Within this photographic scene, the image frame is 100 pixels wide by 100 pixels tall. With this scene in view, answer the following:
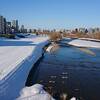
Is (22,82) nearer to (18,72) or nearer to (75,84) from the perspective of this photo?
(18,72)

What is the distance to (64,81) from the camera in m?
20.7

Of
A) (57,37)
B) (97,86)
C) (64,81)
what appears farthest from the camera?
(57,37)

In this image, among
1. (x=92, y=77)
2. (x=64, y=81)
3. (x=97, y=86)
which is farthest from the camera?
(x=92, y=77)

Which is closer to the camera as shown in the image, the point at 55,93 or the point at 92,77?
the point at 55,93

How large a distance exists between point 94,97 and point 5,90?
4838mm

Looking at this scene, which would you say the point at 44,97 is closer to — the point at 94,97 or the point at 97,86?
the point at 94,97

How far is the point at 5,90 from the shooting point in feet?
46.8

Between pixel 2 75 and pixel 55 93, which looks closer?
pixel 55 93

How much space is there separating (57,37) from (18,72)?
94.6 metres

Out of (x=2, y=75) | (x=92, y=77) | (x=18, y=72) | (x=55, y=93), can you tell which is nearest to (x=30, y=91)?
(x=55, y=93)

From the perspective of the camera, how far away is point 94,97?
636 inches

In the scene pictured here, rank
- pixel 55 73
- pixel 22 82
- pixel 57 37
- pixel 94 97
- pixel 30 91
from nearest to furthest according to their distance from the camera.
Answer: pixel 30 91
pixel 94 97
pixel 22 82
pixel 55 73
pixel 57 37

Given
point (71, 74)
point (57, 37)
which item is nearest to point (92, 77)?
point (71, 74)

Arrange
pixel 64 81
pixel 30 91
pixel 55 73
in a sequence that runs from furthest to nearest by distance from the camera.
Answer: pixel 55 73 → pixel 64 81 → pixel 30 91
